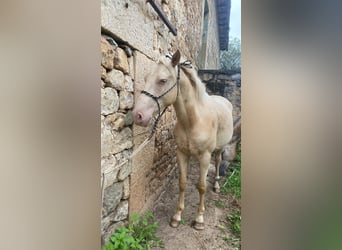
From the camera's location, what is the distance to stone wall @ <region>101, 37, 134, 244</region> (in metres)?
0.67

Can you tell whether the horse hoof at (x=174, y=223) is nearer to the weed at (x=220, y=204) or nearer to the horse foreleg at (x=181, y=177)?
the horse foreleg at (x=181, y=177)

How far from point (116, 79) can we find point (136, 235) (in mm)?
539

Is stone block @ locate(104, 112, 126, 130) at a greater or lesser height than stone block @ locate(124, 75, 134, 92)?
lesser

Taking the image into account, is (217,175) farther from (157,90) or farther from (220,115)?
(157,90)

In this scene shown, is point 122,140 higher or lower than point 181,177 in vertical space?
higher

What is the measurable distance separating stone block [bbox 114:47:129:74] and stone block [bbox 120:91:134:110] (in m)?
0.08

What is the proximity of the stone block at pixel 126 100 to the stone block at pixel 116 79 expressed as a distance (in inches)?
1.0

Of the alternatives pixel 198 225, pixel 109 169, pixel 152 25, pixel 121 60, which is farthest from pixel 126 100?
pixel 198 225

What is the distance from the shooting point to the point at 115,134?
742 mm

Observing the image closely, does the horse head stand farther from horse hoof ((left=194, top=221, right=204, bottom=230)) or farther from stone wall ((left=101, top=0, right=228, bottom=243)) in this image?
horse hoof ((left=194, top=221, right=204, bottom=230))

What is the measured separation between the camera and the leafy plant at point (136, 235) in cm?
72

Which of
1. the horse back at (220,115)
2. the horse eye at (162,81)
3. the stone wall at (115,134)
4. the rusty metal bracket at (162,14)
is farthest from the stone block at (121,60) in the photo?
the horse back at (220,115)

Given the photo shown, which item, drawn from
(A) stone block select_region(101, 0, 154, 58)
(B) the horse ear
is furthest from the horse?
(A) stone block select_region(101, 0, 154, 58)
